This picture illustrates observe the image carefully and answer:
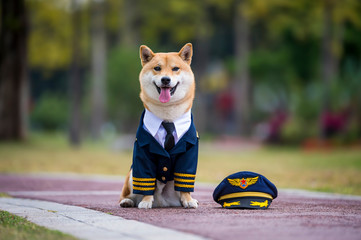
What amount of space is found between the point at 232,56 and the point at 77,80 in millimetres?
23722

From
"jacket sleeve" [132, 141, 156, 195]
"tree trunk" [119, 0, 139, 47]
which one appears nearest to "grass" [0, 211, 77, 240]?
"jacket sleeve" [132, 141, 156, 195]

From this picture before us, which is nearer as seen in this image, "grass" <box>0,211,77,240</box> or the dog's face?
"grass" <box>0,211,77,240</box>

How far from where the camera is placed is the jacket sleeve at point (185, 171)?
5.89 m

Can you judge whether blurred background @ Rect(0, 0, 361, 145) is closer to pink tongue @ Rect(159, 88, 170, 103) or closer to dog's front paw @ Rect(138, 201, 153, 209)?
pink tongue @ Rect(159, 88, 170, 103)

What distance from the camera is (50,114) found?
4141 centimetres

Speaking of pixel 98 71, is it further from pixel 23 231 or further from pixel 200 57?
pixel 23 231

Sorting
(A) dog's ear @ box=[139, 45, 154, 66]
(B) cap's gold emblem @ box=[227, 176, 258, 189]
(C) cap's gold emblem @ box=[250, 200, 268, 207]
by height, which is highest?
(A) dog's ear @ box=[139, 45, 154, 66]

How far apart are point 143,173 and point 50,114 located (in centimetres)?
3693

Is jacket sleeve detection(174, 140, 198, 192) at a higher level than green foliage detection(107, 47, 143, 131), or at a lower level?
lower

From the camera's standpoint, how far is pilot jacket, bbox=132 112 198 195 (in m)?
5.84

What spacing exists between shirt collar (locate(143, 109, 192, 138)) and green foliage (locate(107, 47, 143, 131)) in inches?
995

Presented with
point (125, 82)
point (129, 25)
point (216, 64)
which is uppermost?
point (129, 25)

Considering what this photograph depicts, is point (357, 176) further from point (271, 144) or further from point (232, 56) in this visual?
point (232, 56)

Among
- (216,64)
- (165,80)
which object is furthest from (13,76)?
(216,64)
